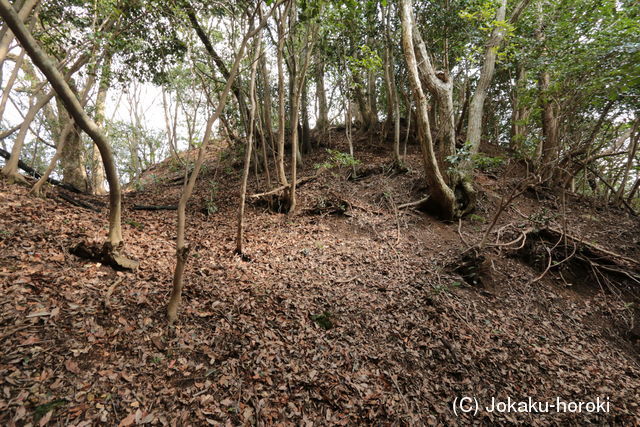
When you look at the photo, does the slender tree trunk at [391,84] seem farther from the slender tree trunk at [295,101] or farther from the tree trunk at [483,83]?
the slender tree trunk at [295,101]

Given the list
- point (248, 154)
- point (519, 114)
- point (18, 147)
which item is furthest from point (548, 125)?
point (18, 147)

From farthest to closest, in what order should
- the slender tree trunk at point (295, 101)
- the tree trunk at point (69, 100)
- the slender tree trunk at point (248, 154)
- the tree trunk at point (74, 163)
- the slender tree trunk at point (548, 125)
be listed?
the tree trunk at point (74, 163)
the slender tree trunk at point (548, 125)
the slender tree trunk at point (295, 101)
the slender tree trunk at point (248, 154)
the tree trunk at point (69, 100)

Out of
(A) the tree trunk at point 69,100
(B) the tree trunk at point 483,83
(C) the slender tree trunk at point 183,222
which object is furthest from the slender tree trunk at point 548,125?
(A) the tree trunk at point 69,100

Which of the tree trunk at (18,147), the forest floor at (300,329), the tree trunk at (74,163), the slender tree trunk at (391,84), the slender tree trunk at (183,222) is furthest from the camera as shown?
the tree trunk at (74,163)

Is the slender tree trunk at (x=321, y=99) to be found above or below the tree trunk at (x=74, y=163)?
above

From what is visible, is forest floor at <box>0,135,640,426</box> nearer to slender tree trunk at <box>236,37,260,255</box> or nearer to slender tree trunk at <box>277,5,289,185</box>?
slender tree trunk at <box>236,37,260,255</box>

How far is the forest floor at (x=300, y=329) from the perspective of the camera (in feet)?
9.10

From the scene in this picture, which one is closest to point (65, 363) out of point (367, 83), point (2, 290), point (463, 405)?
point (2, 290)

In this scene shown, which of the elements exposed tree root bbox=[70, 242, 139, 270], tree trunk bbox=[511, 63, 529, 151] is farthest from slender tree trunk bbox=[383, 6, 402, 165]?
exposed tree root bbox=[70, 242, 139, 270]

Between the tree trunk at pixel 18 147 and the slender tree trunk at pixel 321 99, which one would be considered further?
the slender tree trunk at pixel 321 99

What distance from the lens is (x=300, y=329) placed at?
4.07 metres

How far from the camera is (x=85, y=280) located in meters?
3.75

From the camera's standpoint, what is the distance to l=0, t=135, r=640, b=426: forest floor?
2.77m

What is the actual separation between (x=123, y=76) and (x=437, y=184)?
9.99m
